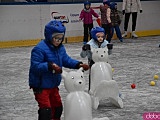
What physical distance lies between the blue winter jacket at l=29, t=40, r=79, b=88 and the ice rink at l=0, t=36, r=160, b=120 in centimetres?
136

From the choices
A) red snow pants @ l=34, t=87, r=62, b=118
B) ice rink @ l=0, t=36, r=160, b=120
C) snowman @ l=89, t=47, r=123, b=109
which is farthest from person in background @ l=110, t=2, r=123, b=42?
red snow pants @ l=34, t=87, r=62, b=118

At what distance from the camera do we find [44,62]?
4.67 metres

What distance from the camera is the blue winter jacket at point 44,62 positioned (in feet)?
15.3

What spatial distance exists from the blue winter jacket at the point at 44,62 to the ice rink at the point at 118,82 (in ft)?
4.47

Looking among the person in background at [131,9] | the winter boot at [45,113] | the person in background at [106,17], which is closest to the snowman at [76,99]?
the winter boot at [45,113]

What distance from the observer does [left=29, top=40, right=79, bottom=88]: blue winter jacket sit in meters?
4.65

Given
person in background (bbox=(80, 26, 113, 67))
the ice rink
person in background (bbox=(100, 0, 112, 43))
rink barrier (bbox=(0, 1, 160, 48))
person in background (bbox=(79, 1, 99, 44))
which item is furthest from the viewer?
rink barrier (bbox=(0, 1, 160, 48))

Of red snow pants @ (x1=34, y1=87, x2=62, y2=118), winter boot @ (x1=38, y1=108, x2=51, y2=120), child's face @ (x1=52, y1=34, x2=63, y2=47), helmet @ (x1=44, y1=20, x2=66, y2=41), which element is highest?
helmet @ (x1=44, y1=20, x2=66, y2=41)

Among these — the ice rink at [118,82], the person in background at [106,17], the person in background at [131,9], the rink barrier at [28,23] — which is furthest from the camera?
the person in background at [131,9]

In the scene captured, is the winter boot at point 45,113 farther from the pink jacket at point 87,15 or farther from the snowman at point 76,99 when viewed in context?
the pink jacket at point 87,15

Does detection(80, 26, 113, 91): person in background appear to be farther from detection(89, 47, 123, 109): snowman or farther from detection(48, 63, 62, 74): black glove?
detection(48, 63, 62, 74): black glove

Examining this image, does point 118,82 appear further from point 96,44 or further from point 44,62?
point 44,62

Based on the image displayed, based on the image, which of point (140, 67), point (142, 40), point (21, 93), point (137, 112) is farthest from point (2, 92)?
point (142, 40)

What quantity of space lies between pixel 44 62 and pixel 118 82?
389cm
